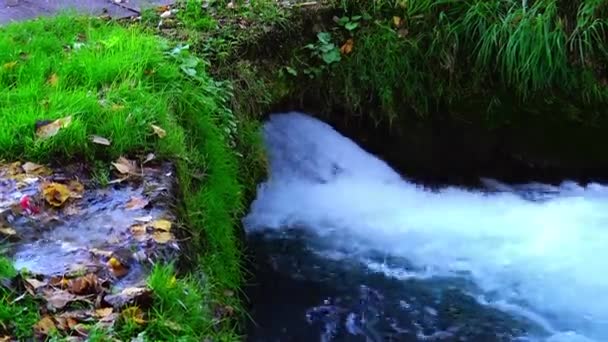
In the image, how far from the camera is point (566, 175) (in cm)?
576

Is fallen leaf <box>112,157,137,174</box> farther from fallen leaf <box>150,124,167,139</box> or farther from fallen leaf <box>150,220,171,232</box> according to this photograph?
fallen leaf <box>150,220,171,232</box>

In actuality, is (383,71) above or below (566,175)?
above

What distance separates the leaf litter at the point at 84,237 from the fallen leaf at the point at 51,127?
18cm

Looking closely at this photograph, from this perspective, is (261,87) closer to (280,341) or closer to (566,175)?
(280,341)

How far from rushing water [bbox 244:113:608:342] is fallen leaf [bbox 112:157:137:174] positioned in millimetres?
1140

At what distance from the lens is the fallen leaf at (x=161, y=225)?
3375mm

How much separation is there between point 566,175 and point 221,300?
296cm

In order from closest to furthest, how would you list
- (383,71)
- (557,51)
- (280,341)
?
(280,341) → (557,51) → (383,71)

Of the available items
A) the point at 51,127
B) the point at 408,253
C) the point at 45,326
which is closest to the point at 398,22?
the point at 408,253

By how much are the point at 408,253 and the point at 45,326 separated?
8.63 feet

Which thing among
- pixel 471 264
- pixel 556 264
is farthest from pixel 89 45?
pixel 556 264

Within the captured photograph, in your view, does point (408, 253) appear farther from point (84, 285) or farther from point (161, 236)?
point (84, 285)

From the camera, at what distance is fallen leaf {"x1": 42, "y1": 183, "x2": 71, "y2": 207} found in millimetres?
3512

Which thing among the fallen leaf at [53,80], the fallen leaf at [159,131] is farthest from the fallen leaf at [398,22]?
the fallen leaf at [53,80]
